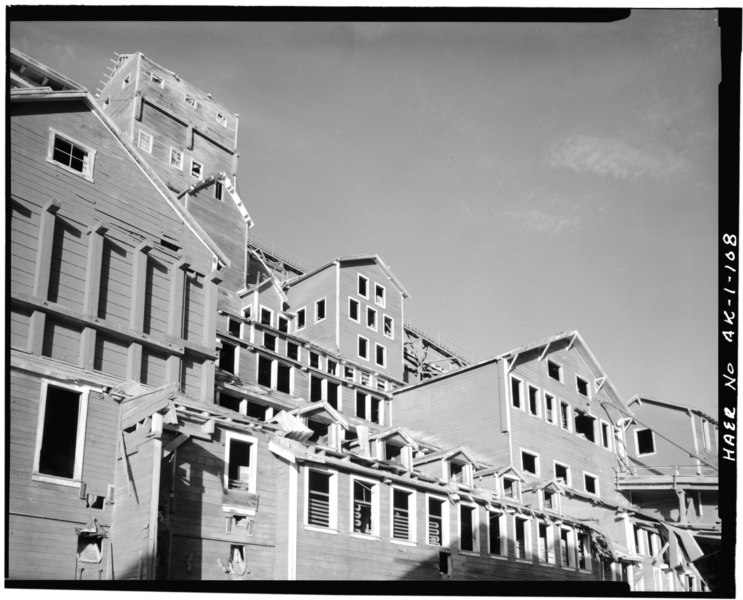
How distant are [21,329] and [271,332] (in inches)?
846

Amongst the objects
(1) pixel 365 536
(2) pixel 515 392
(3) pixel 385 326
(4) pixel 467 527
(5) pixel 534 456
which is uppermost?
(3) pixel 385 326

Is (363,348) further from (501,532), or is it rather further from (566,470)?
(501,532)

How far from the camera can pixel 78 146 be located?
87.2 feet

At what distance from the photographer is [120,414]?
2372cm


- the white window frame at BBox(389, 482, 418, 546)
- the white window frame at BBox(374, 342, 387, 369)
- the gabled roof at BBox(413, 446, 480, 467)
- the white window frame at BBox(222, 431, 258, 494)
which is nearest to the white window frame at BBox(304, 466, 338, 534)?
the white window frame at BBox(222, 431, 258, 494)

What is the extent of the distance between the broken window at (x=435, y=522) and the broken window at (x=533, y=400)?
14.2m

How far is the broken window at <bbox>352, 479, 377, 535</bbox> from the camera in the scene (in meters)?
27.1

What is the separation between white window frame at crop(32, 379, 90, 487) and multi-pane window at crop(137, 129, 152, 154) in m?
32.3

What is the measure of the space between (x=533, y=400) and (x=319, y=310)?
45.5ft

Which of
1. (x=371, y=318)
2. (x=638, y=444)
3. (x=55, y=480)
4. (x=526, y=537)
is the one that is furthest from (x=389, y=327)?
(x=55, y=480)

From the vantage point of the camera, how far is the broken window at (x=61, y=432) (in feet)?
70.9

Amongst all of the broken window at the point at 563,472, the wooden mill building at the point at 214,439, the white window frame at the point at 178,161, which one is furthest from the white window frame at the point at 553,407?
the white window frame at the point at 178,161

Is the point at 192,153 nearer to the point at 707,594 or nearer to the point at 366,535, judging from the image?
the point at 366,535

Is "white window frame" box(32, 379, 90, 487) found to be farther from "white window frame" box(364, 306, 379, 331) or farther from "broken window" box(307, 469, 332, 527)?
"white window frame" box(364, 306, 379, 331)
